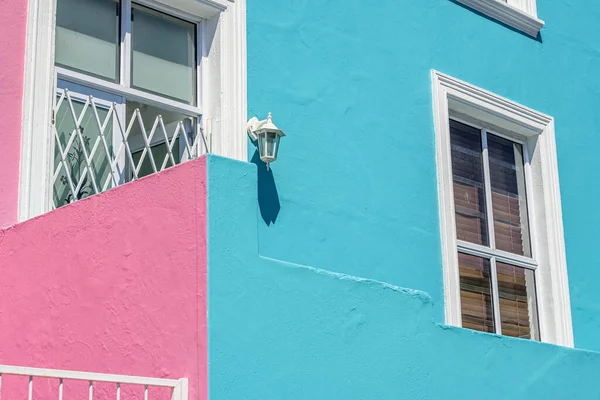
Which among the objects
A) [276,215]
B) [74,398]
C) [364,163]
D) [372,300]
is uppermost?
[364,163]

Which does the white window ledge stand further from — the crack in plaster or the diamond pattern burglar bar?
the crack in plaster

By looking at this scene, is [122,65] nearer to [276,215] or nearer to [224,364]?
[276,215]

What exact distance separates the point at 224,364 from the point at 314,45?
8.85 feet

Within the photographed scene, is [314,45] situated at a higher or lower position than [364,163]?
higher

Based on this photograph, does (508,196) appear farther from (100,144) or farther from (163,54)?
(100,144)

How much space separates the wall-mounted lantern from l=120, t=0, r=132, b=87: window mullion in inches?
29.7

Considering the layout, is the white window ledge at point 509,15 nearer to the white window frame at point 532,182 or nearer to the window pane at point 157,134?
the white window frame at point 532,182

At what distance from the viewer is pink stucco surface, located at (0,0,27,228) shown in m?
5.59

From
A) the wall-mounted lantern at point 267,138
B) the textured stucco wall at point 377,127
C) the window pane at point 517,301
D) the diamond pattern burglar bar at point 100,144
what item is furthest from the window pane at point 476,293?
the diamond pattern burglar bar at point 100,144

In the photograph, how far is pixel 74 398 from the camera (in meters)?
5.08

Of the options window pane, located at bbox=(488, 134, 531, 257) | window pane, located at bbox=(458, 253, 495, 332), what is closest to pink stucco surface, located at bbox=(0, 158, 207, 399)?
window pane, located at bbox=(458, 253, 495, 332)

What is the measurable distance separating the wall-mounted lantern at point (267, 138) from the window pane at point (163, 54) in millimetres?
501

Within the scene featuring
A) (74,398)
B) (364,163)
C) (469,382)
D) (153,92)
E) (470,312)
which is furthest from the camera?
(470,312)

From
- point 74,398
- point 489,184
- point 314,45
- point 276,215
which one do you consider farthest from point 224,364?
point 489,184
